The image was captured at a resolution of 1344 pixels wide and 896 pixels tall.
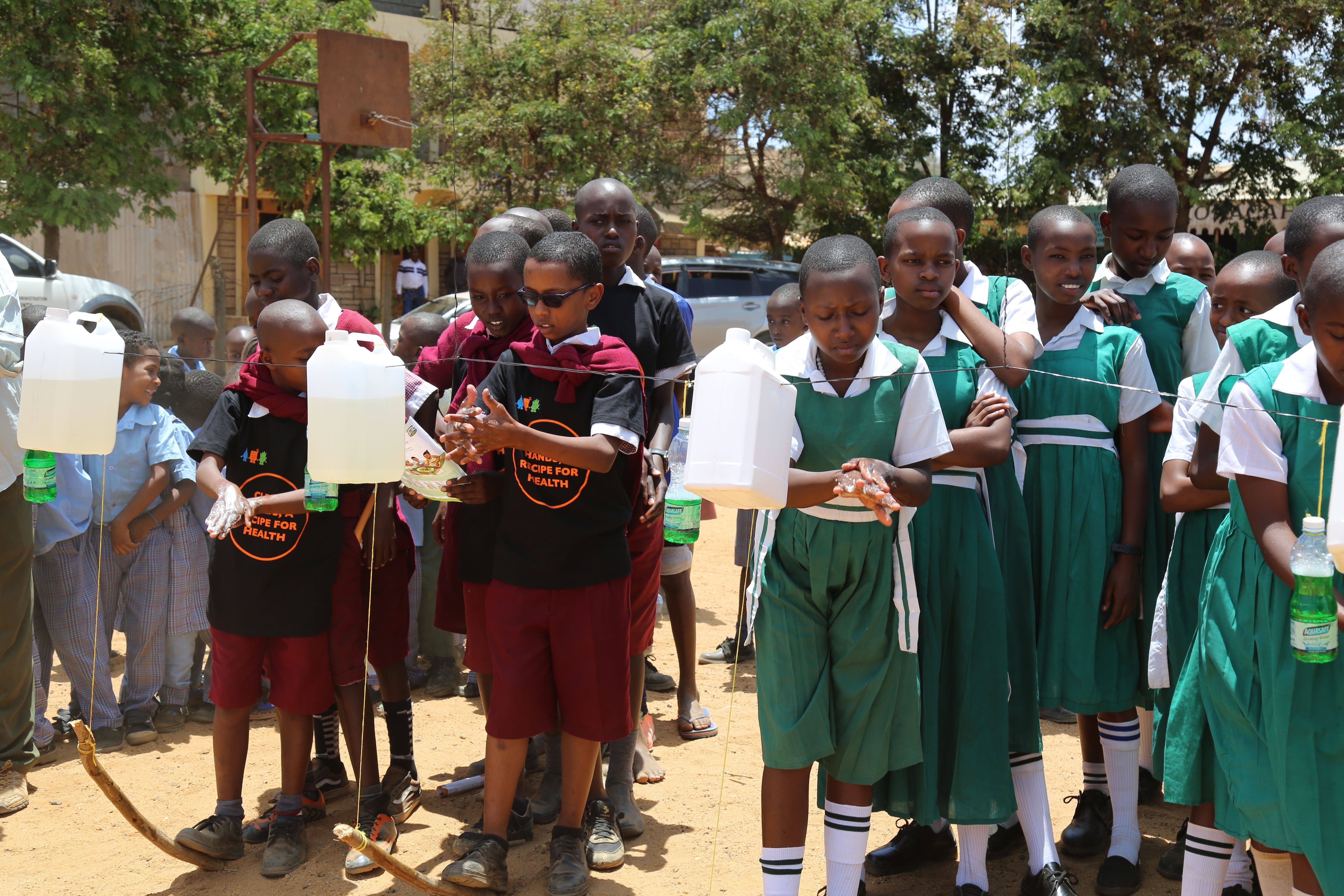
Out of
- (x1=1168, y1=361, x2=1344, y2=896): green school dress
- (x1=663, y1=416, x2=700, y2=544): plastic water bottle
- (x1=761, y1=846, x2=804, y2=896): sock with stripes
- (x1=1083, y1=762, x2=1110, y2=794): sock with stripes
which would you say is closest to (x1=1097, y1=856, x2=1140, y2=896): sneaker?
(x1=1083, y1=762, x2=1110, y2=794): sock with stripes

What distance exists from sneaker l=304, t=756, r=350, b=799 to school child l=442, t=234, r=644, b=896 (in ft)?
3.26

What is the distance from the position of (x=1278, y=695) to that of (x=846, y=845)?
1.07 metres

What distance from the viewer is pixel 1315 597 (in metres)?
2.17

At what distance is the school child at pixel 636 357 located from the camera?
147 inches

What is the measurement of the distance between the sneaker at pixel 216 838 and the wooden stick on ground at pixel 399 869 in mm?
583

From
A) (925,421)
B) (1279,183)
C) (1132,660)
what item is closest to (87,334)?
(925,421)

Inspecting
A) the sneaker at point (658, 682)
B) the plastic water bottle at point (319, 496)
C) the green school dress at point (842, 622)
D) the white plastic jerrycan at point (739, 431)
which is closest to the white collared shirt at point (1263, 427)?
the green school dress at point (842, 622)

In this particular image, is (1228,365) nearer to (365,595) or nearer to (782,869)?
(782,869)

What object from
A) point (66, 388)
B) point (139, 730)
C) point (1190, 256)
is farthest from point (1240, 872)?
point (139, 730)

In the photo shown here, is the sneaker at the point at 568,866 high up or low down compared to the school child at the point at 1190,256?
down

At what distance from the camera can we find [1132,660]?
330 cm

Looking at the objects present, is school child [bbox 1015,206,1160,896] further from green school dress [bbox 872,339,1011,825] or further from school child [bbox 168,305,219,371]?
school child [bbox 168,305,219,371]

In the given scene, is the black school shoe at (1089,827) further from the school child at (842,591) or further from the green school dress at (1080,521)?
the school child at (842,591)

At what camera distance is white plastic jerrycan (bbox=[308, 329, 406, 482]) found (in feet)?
9.27
